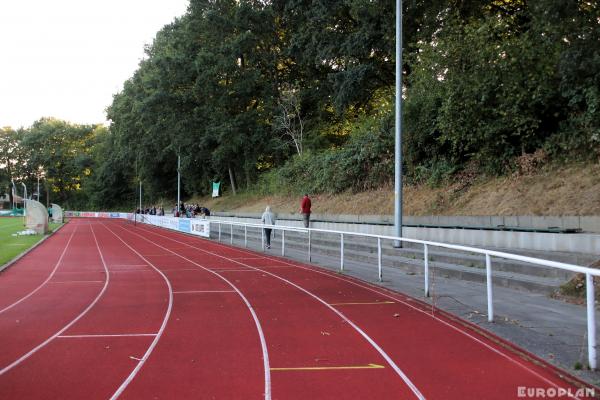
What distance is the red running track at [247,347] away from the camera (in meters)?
4.79

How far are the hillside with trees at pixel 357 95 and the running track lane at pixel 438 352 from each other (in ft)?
24.9

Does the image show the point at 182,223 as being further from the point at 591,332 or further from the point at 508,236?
the point at 591,332

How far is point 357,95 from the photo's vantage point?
2788cm

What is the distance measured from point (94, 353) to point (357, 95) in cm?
2374

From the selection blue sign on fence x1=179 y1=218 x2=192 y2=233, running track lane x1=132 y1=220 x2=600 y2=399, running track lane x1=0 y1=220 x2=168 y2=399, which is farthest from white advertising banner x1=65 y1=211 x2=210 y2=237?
running track lane x1=132 y1=220 x2=600 y2=399

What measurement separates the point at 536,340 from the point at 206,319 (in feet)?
14.8

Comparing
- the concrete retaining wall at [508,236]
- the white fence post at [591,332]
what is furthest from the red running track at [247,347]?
the concrete retaining wall at [508,236]


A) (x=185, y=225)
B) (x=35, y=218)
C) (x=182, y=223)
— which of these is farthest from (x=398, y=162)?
(x=35, y=218)

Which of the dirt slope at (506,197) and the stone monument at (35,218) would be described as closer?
the dirt slope at (506,197)

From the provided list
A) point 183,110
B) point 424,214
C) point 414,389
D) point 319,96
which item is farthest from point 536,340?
point 183,110

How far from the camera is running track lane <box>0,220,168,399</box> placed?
15.8 feet

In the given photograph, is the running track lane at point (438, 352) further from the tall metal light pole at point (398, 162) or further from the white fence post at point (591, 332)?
the tall metal light pole at point (398, 162)

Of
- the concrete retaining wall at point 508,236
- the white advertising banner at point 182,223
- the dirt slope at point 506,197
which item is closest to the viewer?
the concrete retaining wall at point 508,236

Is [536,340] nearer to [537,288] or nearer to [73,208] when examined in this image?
[537,288]
